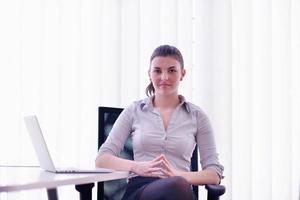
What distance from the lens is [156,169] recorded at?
161 centimetres

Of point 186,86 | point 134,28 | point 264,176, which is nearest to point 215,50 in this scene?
point 186,86

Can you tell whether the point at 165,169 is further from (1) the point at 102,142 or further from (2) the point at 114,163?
(1) the point at 102,142

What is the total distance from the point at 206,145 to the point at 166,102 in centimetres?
28

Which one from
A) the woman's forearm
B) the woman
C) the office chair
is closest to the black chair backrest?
the office chair

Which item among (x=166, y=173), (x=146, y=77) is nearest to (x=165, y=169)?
(x=166, y=173)

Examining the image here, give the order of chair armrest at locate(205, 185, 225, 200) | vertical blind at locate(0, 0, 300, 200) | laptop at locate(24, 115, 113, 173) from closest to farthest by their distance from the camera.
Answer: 1. laptop at locate(24, 115, 113, 173)
2. chair armrest at locate(205, 185, 225, 200)
3. vertical blind at locate(0, 0, 300, 200)

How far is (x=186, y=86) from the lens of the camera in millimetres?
2535

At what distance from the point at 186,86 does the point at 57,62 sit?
80 centimetres

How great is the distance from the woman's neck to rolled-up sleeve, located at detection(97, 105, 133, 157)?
13cm

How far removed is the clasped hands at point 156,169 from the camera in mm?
1618

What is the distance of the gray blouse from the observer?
1840 mm

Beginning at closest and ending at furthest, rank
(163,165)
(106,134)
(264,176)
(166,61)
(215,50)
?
(163,165), (166,61), (106,134), (264,176), (215,50)

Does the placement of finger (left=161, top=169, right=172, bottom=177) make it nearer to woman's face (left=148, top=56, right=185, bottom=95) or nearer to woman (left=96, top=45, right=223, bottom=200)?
woman (left=96, top=45, right=223, bottom=200)

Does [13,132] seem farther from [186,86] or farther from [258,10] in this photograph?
[258,10]
